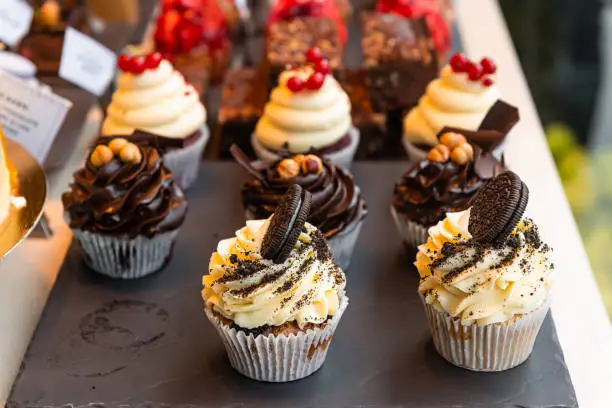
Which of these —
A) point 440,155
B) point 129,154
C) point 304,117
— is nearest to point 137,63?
point 129,154

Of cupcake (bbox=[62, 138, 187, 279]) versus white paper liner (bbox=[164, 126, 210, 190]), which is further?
white paper liner (bbox=[164, 126, 210, 190])

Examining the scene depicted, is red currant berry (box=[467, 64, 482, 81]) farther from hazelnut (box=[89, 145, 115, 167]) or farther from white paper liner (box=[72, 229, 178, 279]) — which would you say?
hazelnut (box=[89, 145, 115, 167])

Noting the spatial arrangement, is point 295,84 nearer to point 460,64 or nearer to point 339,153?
point 339,153

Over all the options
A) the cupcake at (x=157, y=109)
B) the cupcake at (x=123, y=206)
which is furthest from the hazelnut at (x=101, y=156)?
the cupcake at (x=157, y=109)

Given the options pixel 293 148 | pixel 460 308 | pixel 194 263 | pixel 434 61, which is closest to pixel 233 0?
pixel 434 61

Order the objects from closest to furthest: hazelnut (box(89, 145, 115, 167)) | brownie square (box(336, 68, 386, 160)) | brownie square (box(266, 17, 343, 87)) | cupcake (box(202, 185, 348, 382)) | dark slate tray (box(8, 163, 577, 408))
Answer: cupcake (box(202, 185, 348, 382)) → dark slate tray (box(8, 163, 577, 408)) → hazelnut (box(89, 145, 115, 167)) → brownie square (box(336, 68, 386, 160)) → brownie square (box(266, 17, 343, 87))

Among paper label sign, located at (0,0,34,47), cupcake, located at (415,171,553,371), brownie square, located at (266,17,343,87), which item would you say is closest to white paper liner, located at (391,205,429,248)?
cupcake, located at (415,171,553,371)

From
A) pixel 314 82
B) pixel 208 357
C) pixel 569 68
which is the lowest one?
pixel 569 68

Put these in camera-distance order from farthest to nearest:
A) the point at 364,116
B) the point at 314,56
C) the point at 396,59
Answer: the point at 396,59 < the point at 364,116 < the point at 314,56
